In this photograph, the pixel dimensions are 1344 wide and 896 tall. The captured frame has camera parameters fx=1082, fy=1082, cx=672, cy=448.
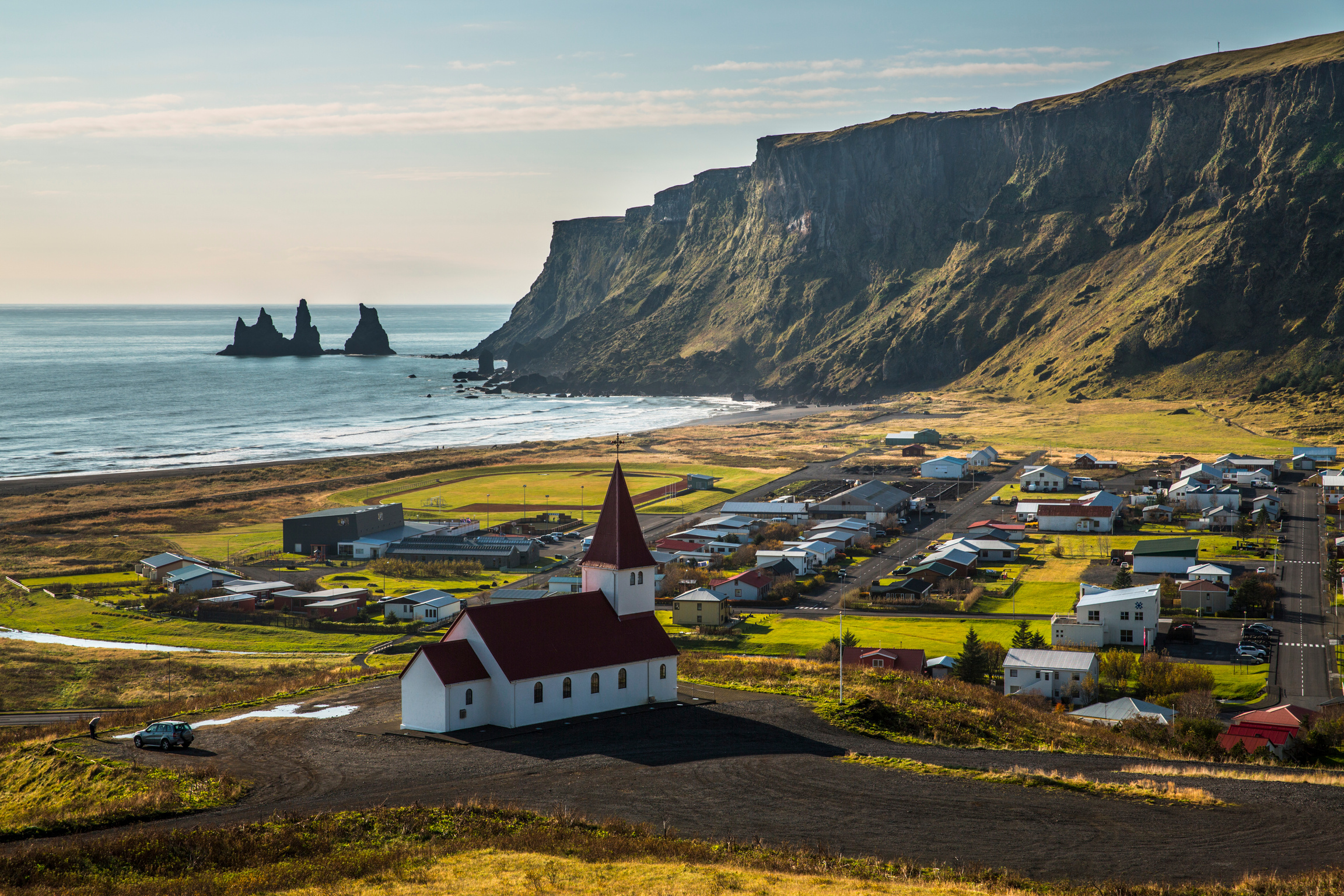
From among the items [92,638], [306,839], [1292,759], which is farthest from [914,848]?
[92,638]

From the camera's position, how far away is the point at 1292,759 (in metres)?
37.3

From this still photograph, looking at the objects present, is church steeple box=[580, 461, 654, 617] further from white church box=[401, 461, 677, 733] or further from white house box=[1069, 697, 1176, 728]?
white house box=[1069, 697, 1176, 728]

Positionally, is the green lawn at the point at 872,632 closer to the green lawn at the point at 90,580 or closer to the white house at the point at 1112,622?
the white house at the point at 1112,622

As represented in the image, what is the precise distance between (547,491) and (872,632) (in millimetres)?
55977

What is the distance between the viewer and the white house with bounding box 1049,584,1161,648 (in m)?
56.2

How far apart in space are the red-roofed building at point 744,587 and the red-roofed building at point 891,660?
16347 millimetres

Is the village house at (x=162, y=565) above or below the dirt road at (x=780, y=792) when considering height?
below

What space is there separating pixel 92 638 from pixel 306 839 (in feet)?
140

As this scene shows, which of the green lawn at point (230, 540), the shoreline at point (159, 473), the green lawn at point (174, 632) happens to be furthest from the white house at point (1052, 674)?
the shoreline at point (159, 473)

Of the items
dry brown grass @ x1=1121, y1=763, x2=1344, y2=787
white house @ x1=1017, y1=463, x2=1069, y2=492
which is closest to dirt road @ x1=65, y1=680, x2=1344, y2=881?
dry brown grass @ x1=1121, y1=763, x2=1344, y2=787

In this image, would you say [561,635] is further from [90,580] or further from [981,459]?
[981,459]

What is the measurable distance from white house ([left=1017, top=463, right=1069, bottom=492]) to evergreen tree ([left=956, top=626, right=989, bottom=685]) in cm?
Result: 5829

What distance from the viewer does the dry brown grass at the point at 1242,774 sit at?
1160 inches

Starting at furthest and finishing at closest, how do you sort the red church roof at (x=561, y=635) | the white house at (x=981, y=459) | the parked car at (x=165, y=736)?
the white house at (x=981, y=459), the red church roof at (x=561, y=635), the parked car at (x=165, y=736)
